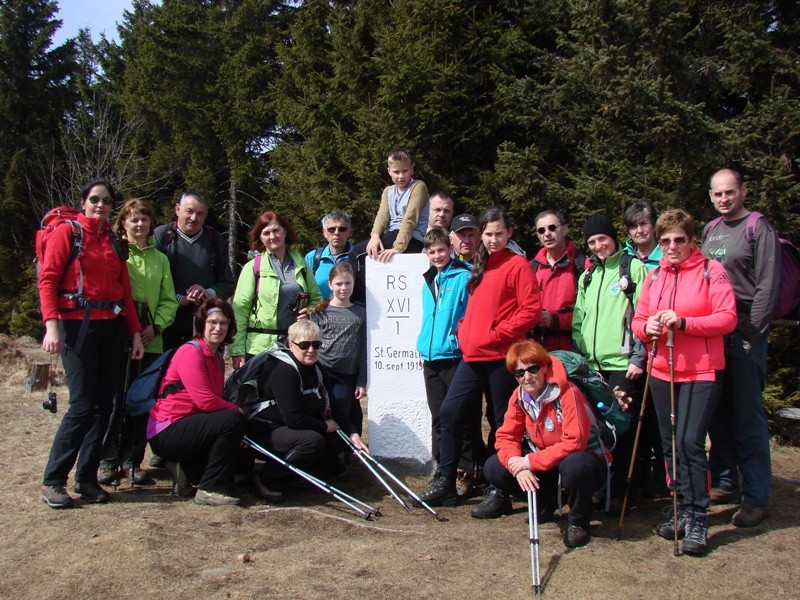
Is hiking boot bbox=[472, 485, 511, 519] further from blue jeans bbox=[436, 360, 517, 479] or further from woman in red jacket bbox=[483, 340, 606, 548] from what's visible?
woman in red jacket bbox=[483, 340, 606, 548]

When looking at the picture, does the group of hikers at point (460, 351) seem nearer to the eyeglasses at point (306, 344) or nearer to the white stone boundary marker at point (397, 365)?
the eyeglasses at point (306, 344)

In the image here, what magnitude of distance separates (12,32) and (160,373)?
90.2 feet

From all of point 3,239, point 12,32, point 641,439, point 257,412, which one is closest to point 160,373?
point 257,412

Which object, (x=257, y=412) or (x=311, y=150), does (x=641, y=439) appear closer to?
(x=257, y=412)

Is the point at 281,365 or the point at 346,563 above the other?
the point at 281,365

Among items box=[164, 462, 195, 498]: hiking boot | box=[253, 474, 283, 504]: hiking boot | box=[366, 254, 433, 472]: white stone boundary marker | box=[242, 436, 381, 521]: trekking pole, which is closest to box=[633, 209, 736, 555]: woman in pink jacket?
box=[242, 436, 381, 521]: trekking pole

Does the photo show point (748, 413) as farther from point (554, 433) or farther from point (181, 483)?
point (181, 483)

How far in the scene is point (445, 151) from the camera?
11.7 metres

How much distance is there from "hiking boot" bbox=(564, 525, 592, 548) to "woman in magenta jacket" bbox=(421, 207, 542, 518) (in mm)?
715

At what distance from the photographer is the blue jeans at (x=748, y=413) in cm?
459

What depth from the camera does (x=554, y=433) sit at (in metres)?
4.44

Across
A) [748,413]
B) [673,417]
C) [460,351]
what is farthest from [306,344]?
[748,413]

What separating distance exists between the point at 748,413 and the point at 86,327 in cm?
448

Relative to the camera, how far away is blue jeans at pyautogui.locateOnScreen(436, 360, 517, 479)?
4.93 m
